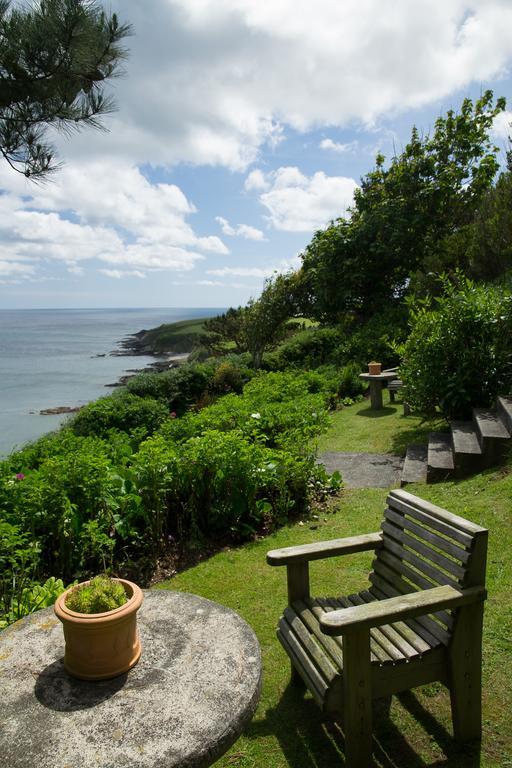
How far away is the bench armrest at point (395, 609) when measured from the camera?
85.4 inches

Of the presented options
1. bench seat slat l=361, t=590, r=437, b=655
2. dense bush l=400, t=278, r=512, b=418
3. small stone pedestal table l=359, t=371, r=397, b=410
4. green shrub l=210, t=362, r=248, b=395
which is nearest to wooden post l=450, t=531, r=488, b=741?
bench seat slat l=361, t=590, r=437, b=655

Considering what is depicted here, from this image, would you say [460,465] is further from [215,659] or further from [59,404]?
[59,404]

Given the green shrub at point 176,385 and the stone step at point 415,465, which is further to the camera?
the green shrub at point 176,385

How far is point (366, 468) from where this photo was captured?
25.0ft

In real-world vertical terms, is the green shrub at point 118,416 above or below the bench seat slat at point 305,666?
below

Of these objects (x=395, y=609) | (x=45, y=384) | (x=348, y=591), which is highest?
(x=395, y=609)

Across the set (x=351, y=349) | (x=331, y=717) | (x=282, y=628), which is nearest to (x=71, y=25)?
(x=282, y=628)

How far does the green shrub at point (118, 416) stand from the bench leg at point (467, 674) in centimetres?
1046

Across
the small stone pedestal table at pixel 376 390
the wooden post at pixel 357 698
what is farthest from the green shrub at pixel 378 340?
the wooden post at pixel 357 698

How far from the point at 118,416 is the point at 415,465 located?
8.05m

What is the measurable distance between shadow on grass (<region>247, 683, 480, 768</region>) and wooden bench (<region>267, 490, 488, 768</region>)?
0.11 m

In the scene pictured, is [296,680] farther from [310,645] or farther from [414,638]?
[414,638]

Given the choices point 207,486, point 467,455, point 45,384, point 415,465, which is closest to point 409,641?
point 207,486

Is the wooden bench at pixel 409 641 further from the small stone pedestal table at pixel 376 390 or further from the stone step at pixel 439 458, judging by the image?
the small stone pedestal table at pixel 376 390
